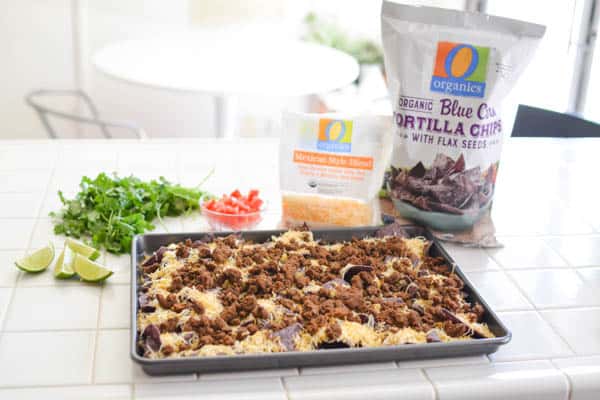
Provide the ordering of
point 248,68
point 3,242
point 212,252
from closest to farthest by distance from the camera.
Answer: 1. point 212,252
2. point 3,242
3. point 248,68

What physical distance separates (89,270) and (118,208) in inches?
8.8

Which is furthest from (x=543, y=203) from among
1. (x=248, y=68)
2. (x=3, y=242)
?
(x=248, y=68)

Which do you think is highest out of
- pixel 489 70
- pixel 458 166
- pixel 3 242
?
pixel 489 70

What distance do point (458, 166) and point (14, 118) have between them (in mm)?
3705

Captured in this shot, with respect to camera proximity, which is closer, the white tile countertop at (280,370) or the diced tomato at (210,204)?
the white tile countertop at (280,370)

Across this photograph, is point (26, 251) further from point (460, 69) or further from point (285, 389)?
point (460, 69)

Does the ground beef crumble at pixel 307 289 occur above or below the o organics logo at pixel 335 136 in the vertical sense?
below

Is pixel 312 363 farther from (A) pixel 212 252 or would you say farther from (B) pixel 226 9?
(B) pixel 226 9

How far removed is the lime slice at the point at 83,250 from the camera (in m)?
1.32

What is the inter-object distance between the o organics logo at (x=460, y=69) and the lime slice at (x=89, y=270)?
67cm

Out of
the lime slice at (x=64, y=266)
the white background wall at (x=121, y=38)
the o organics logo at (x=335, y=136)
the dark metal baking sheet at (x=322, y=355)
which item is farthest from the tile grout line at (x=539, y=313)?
the white background wall at (x=121, y=38)

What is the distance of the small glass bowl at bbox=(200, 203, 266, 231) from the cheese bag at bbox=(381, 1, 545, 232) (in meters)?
0.28

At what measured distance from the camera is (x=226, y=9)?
453 cm

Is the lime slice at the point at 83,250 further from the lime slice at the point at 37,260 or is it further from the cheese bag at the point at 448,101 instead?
the cheese bag at the point at 448,101
